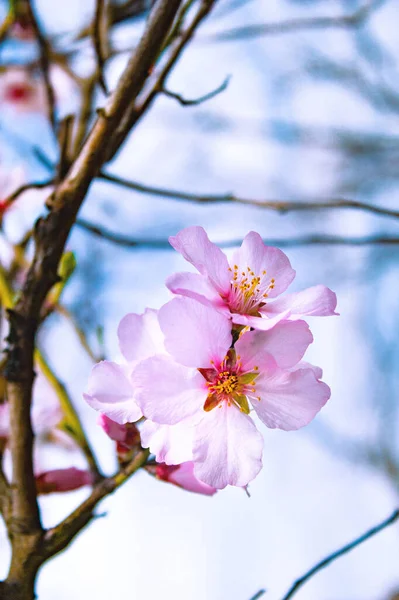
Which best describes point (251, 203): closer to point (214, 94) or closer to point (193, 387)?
point (214, 94)

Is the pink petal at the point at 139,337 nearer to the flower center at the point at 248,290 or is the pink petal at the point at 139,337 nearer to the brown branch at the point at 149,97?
the flower center at the point at 248,290

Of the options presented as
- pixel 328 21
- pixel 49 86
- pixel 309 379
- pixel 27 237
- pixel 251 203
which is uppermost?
pixel 328 21

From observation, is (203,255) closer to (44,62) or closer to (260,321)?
(260,321)

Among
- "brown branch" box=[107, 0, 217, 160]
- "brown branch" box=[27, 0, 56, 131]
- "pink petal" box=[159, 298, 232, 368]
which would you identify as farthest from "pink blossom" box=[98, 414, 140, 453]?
"brown branch" box=[27, 0, 56, 131]

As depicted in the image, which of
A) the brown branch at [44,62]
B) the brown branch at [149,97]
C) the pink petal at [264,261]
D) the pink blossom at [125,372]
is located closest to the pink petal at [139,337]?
the pink blossom at [125,372]

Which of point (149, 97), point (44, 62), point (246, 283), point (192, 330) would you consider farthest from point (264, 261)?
point (44, 62)

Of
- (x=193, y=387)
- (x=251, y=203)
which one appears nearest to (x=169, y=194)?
(x=251, y=203)

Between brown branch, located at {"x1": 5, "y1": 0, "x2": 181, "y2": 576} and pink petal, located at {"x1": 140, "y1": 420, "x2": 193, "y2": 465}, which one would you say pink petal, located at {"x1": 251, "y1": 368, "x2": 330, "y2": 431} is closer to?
pink petal, located at {"x1": 140, "y1": 420, "x2": 193, "y2": 465}
